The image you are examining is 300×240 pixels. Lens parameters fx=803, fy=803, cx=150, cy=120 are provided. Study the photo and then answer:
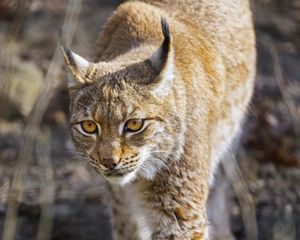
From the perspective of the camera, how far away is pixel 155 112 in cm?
538

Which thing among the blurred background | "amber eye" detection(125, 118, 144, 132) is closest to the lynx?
"amber eye" detection(125, 118, 144, 132)

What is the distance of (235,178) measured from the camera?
15.3 feet

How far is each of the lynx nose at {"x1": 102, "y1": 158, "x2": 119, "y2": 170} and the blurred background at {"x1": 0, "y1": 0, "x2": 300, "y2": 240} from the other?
1674 millimetres

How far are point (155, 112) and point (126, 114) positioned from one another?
0.74 feet

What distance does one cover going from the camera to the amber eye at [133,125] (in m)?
5.25

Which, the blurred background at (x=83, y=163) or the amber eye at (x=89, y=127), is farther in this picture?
the blurred background at (x=83, y=163)

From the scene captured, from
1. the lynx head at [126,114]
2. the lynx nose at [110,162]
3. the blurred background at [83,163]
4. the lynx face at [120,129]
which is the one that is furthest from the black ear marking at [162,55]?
the blurred background at [83,163]

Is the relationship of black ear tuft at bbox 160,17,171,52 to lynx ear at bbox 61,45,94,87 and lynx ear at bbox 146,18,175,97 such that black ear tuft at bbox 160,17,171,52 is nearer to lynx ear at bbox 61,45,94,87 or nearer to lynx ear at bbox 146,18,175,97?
lynx ear at bbox 146,18,175,97

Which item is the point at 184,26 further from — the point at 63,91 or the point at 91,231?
the point at 63,91

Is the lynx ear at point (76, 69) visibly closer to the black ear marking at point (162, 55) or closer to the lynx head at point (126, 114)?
the lynx head at point (126, 114)

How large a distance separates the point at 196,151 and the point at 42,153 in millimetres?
1602

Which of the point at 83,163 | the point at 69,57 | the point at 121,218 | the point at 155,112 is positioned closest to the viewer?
the point at 155,112

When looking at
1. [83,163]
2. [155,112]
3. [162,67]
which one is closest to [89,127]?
[155,112]

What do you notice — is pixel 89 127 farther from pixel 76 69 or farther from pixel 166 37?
pixel 166 37
